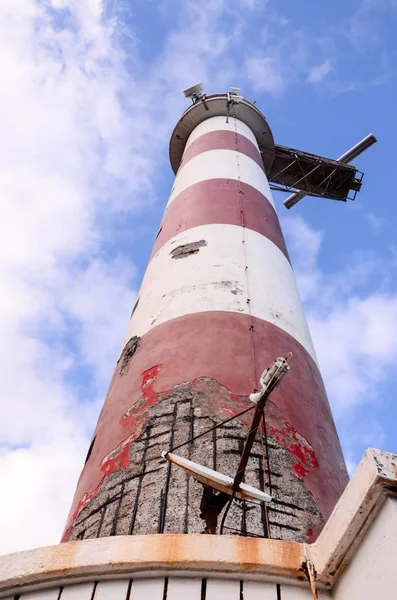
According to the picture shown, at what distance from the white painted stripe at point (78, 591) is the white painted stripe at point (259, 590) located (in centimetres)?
53

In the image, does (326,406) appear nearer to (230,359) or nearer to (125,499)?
(230,359)

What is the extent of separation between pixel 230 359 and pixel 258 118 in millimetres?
7188

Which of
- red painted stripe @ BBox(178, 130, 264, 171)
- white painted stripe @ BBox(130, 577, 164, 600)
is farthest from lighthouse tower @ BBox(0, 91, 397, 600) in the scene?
red painted stripe @ BBox(178, 130, 264, 171)

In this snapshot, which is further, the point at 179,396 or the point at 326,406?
the point at 326,406

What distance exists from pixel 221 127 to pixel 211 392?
6582 millimetres

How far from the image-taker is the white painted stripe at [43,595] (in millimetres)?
2137

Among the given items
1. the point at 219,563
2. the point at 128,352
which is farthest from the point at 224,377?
the point at 219,563

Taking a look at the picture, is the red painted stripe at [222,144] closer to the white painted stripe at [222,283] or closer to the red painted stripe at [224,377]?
the white painted stripe at [222,283]

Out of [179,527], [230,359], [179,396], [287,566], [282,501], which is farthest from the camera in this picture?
[230,359]

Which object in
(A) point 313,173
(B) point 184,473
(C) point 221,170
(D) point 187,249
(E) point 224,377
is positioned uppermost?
(A) point 313,173

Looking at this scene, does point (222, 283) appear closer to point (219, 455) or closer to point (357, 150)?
point (219, 455)

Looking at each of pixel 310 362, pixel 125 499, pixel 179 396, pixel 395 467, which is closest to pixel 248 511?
pixel 125 499

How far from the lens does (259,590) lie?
6.89 ft

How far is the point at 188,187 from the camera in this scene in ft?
26.4
